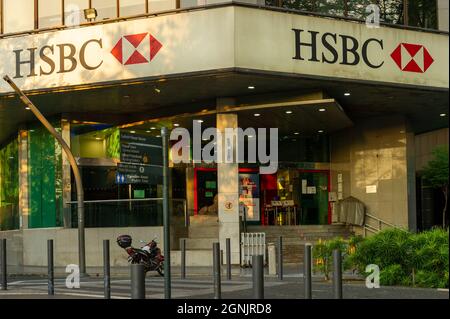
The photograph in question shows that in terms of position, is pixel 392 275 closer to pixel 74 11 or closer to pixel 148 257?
pixel 148 257

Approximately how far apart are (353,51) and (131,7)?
7095mm

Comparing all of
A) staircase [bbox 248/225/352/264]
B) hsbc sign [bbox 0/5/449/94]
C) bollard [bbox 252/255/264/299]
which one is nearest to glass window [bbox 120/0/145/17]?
hsbc sign [bbox 0/5/449/94]

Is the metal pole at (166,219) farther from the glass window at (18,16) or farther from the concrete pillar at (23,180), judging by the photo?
the concrete pillar at (23,180)

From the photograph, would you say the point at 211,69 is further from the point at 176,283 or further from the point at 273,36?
the point at 176,283

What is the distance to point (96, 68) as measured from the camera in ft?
80.8

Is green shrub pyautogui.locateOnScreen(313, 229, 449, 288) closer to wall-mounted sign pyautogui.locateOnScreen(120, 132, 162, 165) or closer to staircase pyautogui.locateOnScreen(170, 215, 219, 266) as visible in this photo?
wall-mounted sign pyautogui.locateOnScreen(120, 132, 162, 165)

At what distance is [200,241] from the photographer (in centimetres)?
2734

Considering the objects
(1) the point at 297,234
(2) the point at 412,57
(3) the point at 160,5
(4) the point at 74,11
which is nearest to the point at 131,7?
(3) the point at 160,5

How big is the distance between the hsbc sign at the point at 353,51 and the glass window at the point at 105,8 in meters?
5.90

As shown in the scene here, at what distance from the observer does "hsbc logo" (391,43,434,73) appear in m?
25.5

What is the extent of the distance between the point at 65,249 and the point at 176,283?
39.0 feet

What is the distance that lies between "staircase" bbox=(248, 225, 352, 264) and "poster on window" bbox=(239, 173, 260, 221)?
97.3 inches

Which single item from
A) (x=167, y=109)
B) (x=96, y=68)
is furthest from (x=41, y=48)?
(x=167, y=109)

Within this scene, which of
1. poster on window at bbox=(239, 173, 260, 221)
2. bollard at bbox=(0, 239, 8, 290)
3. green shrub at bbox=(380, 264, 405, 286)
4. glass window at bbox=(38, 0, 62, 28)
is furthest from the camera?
poster on window at bbox=(239, 173, 260, 221)
